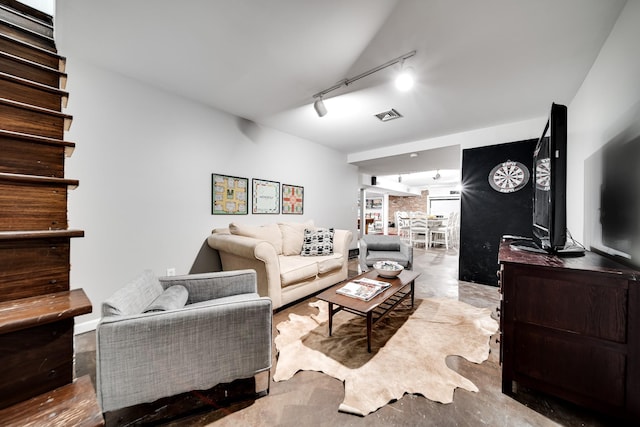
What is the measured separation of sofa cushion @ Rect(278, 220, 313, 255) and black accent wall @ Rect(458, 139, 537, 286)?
2451 mm

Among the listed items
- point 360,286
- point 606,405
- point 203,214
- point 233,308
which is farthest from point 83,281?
point 606,405

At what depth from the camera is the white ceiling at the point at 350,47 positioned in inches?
59.9

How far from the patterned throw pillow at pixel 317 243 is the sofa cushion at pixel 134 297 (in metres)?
1.81

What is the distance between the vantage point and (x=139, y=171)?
241 cm

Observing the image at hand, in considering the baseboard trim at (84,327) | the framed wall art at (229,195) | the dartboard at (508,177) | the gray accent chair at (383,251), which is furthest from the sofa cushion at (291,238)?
the dartboard at (508,177)

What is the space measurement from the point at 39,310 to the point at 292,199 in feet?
11.6

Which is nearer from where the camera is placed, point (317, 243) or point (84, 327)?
point (84, 327)

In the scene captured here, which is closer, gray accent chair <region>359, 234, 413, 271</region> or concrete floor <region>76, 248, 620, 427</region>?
concrete floor <region>76, 248, 620, 427</region>

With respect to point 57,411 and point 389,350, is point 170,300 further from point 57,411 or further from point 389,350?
point 389,350

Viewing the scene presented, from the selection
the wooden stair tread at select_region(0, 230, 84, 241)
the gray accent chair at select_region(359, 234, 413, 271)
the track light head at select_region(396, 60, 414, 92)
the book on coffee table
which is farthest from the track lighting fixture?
the wooden stair tread at select_region(0, 230, 84, 241)

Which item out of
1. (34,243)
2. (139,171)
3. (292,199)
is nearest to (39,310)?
(34,243)

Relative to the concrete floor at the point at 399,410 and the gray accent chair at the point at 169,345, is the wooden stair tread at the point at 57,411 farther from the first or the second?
the concrete floor at the point at 399,410

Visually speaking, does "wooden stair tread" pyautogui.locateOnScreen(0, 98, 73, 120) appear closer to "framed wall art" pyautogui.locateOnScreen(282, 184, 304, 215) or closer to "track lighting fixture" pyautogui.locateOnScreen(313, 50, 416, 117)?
"track lighting fixture" pyautogui.locateOnScreen(313, 50, 416, 117)

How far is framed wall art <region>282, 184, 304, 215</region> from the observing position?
389 centimetres
